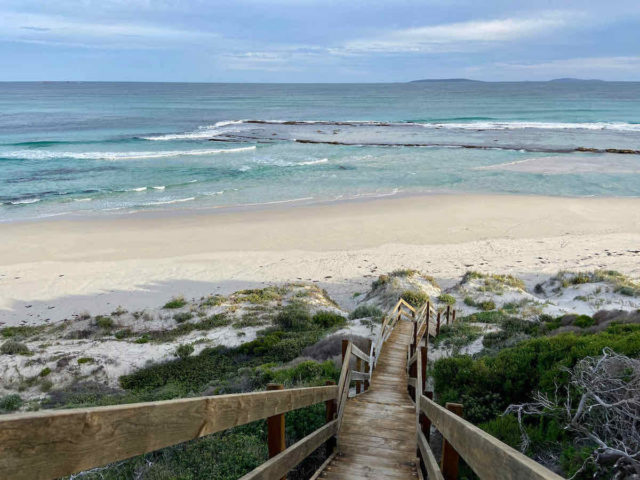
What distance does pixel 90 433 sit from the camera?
1.36m

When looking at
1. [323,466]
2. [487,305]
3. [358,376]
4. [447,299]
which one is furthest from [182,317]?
[323,466]

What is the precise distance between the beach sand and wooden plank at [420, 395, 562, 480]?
14192 millimetres

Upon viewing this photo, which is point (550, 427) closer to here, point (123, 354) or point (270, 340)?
point (270, 340)

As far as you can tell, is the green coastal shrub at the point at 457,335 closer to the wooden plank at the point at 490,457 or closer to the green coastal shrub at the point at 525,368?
the green coastal shrub at the point at 525,368

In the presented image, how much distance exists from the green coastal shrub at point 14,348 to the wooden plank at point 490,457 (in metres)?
12.8

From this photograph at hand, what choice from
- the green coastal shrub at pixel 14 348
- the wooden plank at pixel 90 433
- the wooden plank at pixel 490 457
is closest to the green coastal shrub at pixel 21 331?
the green coastal shrub at pixel 14 348

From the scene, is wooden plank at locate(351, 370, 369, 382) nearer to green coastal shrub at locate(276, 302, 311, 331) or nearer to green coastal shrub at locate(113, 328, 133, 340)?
green coastal shrub at locate(276, 302, 311, 331)

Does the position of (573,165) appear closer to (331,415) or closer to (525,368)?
(525,368)

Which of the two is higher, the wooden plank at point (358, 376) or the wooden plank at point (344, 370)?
the wooden plank at point (344, 370)

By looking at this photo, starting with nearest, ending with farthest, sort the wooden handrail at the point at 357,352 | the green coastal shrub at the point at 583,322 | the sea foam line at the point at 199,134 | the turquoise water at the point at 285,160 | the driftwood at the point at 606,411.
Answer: the driftwood at the point at 606,411 → the wooden handrail at the point at 357,352 → the green coastal shrub at the point at 583,322 → the turquoise water at the point at 285,160 → the sea foam line at the point at 199,134

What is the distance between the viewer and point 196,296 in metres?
16.9

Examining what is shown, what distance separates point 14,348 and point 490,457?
13776mm

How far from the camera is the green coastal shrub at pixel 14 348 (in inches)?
471

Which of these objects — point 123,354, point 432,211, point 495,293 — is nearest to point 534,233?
point 432,211
